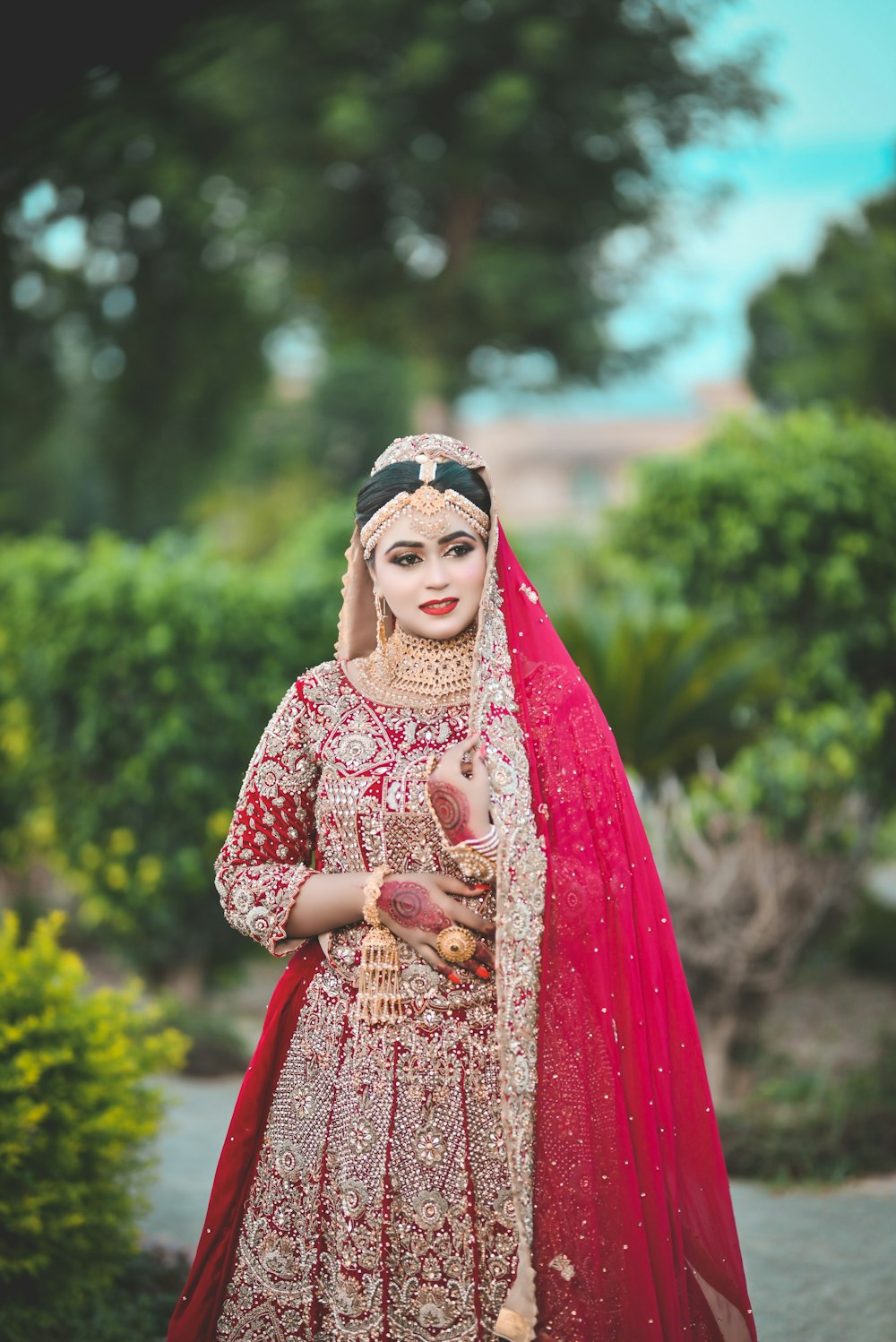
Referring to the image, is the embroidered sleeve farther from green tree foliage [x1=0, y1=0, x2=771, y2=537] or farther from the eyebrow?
green tree foliage [x1=0, y1=0, x2=771, y2=537]

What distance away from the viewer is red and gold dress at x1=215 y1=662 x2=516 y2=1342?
2.27 metres

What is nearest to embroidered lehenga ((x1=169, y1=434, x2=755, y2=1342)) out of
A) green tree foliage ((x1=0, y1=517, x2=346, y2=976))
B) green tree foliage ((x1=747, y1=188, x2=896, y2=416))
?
green tree foliage ((x1=0, y1=517, x2=346, y2=976))

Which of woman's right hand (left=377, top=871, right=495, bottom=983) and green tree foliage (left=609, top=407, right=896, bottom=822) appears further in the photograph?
green tree foliage (left=609, top=407, right=896, bottom=822)

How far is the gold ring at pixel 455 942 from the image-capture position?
2287 mm

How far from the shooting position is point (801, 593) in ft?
23.0

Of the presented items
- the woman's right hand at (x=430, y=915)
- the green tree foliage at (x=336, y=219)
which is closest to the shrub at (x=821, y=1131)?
the woman's right hand at (x=430, y=915)

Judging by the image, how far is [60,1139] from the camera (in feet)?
10.3

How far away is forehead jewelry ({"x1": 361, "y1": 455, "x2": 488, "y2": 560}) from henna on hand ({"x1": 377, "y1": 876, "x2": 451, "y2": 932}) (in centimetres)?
64

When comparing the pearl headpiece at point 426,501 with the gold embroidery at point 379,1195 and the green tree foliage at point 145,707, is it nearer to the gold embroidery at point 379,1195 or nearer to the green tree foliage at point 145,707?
the gold embroidery at point 379,1195

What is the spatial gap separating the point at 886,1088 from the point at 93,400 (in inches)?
779

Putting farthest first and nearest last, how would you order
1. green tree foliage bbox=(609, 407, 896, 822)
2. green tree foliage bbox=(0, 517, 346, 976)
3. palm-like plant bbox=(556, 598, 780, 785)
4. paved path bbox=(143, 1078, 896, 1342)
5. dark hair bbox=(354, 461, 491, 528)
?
1. green tree foliage bbox=(609, 407, 896, 822)
2. green tree foliage bbox=(0, 517, 346, 976)
3. palm-like plant bbox=(556, 598, 780, 785)
4. paved path bbox=(143, 1078, 896, 1342)
5. dark hair bbox=(354, 461, 491, 528)

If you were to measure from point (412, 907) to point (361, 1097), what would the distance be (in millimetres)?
376

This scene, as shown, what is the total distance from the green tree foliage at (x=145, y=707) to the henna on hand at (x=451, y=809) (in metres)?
4.10

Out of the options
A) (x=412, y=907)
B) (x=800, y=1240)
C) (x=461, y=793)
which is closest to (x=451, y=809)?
(x=461, y=793)
